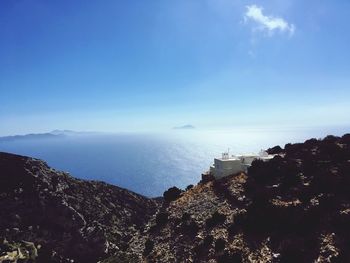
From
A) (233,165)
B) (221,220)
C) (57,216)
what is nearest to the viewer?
(221,220)

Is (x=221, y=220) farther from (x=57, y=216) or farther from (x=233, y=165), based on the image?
(x=57, y=216)

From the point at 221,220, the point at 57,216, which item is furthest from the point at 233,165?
the point at 57,216

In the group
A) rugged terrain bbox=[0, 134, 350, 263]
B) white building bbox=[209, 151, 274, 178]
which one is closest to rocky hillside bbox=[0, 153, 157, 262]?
rugged terrain bbox=[0, 134, 350, 263]

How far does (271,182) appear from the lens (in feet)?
162

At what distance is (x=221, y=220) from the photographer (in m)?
44.8

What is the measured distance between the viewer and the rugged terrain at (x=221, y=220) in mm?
36562

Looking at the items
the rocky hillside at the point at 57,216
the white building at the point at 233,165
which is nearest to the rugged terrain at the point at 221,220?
the rocky hillside at the point at 57,216

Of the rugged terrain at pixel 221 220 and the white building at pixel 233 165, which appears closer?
the rugged terrain at pixel 221 220

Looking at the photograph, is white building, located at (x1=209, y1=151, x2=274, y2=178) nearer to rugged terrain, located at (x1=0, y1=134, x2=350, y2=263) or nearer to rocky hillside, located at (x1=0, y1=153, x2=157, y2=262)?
rugged terrain, located at (x1=0, y1=134, x2=350, y2=263)

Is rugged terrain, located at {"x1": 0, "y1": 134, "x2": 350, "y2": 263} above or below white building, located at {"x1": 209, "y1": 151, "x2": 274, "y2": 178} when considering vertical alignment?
below

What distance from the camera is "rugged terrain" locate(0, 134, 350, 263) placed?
36562 mm

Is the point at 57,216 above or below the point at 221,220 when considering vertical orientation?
below

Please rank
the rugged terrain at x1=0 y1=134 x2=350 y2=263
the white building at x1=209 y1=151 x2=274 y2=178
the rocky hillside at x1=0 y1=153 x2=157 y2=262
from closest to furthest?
the rugged terrain at x1=0 y1=134 x2=350 y2=263 → the white building at x1=209 y1=151 x2=274 y2=178 → the rocky hillside at x1=0 y1=153 x2=157 y2=262

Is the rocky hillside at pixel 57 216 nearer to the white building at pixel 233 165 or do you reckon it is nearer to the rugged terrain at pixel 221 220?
the rugged terrain at pixel 221 220
